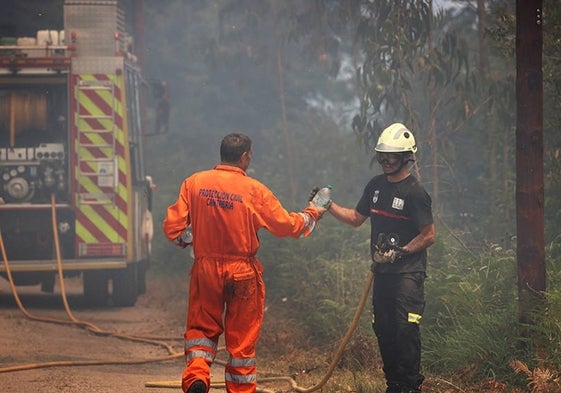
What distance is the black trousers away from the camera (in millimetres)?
6793

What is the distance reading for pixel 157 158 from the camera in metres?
29.8

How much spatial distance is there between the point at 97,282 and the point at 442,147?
486 cm

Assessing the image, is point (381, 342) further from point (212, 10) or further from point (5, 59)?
point (212, 10)

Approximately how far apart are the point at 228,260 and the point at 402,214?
4.41ft

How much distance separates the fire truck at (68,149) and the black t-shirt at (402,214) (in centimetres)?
632

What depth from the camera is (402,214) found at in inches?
275

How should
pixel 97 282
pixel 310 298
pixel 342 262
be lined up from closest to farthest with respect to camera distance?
pixel 310 298 < pixel 342 262 < pixel 97 282

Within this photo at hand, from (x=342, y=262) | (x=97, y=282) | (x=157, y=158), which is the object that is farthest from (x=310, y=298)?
(x=157, y=158)

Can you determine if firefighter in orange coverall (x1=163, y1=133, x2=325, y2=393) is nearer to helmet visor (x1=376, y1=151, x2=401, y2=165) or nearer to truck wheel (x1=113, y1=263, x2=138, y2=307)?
helmet visor (x1=376, y1=151, x2=401, y2=165)

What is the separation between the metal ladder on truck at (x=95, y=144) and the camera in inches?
502

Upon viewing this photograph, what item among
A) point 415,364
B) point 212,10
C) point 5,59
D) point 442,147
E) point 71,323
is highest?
point 212,10

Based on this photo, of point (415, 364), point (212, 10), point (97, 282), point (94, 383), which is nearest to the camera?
point (415, 364)

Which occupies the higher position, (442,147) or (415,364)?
(442,147)

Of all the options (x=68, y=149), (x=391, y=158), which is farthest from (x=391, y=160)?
(x=68, y=149)
